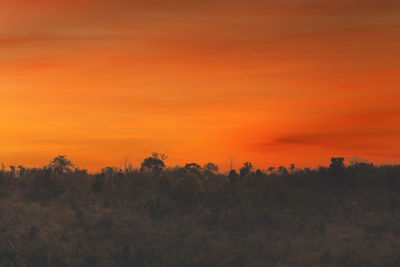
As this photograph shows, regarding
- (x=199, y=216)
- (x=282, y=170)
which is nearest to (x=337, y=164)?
(x=282, y=170)

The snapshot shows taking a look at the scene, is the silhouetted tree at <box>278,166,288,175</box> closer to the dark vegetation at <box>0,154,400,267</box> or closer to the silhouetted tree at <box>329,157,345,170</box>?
the dark vegetation at <box>0,154,400,267</box>

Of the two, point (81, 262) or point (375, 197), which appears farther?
point (375, 197)

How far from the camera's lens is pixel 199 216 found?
46.6 meters

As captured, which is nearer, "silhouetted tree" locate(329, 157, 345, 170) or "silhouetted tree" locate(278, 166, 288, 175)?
"silhouetted tree" locate(329, 157, 345, 170)

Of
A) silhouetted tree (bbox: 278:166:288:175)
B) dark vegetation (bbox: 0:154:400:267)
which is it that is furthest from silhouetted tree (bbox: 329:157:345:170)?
silhouetted tree (bbox: 278:166:288:175)

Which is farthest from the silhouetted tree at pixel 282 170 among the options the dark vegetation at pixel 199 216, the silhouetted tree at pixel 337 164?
the silhouetted tree at pixel 337 164

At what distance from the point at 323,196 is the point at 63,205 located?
2138 centimetres

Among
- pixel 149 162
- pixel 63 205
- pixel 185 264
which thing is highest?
pixel 149 162

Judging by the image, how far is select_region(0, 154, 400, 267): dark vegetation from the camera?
137ft

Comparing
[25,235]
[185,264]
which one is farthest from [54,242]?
[185,264]

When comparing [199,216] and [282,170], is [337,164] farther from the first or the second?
[199,216]

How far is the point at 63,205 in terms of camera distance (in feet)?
157

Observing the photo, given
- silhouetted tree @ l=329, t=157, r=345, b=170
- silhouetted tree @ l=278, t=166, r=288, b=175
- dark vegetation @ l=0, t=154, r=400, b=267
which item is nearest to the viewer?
dark vegetation @ l=0, t=154, r=400, b=267

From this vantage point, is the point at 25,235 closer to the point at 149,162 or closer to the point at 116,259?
the point at 116,259
